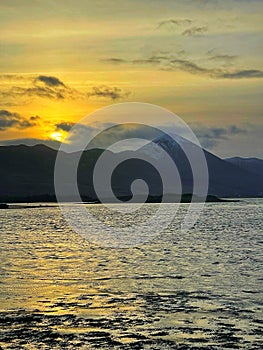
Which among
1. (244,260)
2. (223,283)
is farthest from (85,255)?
(223,283)

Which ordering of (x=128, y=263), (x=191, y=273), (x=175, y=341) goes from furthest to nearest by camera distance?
(x=128, y=263) → (x=191, y=273) → (x=175, y=341)

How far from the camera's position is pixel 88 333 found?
2941cm

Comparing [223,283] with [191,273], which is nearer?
[223,283]

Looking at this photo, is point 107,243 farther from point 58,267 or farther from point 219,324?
point 219,324

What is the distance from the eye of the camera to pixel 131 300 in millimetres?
37625

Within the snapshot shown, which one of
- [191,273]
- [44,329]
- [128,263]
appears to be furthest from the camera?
[128,263]

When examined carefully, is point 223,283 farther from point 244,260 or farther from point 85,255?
point 85,255

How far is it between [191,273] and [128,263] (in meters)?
10.1

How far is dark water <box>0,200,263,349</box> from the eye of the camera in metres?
28.4

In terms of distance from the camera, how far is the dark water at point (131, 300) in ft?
93.1

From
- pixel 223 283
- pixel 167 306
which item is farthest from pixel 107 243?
pixel 167 306

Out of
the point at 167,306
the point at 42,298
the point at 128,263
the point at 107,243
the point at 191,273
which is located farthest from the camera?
the point at 107,243

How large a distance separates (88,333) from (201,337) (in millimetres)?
5368

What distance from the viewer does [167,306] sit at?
117 feet
